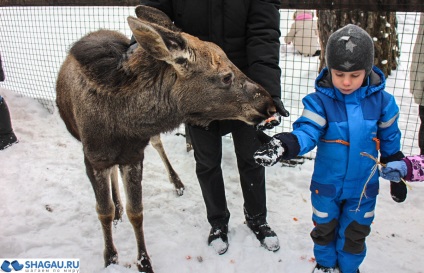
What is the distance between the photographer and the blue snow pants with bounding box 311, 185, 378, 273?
2521 millimetres

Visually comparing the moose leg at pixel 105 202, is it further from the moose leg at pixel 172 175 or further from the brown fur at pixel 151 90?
the moose leg at pixel 172 175

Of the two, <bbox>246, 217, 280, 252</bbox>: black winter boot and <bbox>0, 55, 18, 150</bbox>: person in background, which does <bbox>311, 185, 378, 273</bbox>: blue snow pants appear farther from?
<bbox>0, 55, 18, 150</bbox>: person in background

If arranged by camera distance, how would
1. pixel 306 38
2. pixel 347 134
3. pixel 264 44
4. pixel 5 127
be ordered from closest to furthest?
pixel 347 134
pixel 264 44
pixel 5 127
pixel 306 38

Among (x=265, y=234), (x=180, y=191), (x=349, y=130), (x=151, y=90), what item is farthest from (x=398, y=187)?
(x=180, y=191)

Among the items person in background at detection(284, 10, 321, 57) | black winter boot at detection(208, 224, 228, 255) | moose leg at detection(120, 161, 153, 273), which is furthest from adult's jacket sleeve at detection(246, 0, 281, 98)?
person in background at detection(284, 10, 321, 57)

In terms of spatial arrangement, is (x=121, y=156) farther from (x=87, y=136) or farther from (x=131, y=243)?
(x=131, y=243)

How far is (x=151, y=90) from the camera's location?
8.14ft

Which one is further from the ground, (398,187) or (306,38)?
(398,187)

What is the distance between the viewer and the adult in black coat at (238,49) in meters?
2.75

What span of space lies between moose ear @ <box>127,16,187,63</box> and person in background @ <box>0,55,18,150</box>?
3.88m

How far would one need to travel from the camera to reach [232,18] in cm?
276

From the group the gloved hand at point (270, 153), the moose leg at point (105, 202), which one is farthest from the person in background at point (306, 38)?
the gloved hand at point (270, 153)

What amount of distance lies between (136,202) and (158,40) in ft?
5.38

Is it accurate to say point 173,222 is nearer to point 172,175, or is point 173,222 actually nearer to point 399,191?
point 172,175
